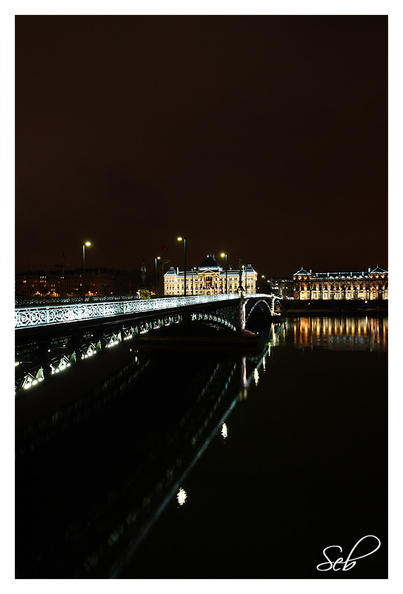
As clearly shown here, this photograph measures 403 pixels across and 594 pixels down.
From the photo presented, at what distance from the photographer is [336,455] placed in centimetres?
2059

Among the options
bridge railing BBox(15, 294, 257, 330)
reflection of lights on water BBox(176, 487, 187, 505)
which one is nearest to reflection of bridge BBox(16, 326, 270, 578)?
reflection of lights on water BBox(176, 487, 187, 505)

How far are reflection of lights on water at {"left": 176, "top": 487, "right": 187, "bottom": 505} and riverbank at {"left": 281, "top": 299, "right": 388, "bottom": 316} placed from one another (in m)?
124

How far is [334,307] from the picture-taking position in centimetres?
15812

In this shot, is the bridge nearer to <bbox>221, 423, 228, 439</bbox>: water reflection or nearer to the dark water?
the dark water

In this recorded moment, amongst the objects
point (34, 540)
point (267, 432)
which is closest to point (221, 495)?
point (34, 540)

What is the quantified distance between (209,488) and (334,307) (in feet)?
487

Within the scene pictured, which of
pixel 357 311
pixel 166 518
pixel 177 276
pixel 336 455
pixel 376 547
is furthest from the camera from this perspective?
pixel 177 276

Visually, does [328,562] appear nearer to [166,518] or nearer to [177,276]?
[166,518]

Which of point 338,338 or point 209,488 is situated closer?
point 209,488

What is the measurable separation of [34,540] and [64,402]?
17680 millimetres

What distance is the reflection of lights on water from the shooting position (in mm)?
15496

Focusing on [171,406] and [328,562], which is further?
[171,406]

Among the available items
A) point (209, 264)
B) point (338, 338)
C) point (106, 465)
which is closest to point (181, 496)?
point (106, 465)

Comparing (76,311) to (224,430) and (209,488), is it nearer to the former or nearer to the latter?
(209,488)
